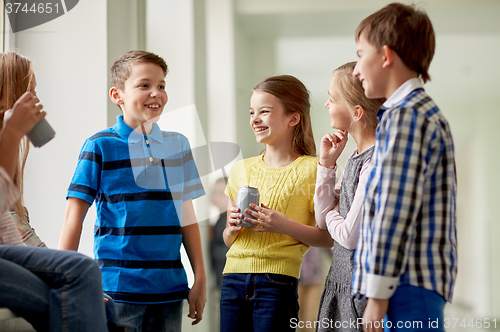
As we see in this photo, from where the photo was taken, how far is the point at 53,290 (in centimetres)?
75

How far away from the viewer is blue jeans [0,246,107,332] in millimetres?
724

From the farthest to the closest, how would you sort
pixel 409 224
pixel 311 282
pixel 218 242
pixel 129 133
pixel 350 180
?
pixel 218 242 < pixel 311 282 < pixel 129 133 < pixel 350 180 < pixel 409 224

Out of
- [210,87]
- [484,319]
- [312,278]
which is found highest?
[210,87]

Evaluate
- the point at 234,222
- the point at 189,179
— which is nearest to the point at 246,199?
the point at 234,222

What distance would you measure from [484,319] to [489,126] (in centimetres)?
68

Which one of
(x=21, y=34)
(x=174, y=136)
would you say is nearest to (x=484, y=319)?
(x=174, y=136)

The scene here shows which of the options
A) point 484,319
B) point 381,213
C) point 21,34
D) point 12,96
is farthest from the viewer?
point 21,34

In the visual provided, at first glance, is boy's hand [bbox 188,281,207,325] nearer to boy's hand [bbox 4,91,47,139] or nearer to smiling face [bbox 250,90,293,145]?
smiling face [bbox 250,90,293,145]

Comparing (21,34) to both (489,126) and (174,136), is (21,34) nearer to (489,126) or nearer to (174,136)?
(174,136)

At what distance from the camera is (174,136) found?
1.20 m

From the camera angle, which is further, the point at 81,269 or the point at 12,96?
the point at 12,96

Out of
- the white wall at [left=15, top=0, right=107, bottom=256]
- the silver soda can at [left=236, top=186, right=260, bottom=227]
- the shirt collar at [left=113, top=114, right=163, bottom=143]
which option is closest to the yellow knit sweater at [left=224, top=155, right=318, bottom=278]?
the silver soda can at [left=236, top=186, right=260, bottom=227]

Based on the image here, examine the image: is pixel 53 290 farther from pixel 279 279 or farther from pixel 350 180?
pixel 350 180

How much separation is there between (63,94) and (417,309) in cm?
141
